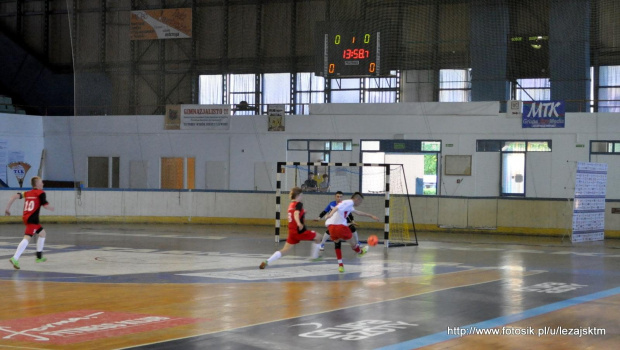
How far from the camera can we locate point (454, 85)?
138 ft

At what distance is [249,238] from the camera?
29.0 m

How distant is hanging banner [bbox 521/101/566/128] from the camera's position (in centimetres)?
3606

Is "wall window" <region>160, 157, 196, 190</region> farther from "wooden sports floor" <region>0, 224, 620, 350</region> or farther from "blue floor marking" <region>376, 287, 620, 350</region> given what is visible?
"blue floor marking" <region>376, 287, 620, 350</region>

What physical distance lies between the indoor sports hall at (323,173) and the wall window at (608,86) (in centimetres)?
7

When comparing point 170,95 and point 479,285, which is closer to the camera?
point 479,285

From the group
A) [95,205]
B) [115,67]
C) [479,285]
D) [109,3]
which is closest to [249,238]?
[95,205]

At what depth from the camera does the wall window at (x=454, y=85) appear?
4194 cm

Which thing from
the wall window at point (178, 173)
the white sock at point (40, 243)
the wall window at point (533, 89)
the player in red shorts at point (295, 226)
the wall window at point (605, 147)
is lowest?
the white sock at point (40, 243)

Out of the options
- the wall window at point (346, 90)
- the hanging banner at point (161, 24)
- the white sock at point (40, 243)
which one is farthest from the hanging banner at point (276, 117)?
the white sock at point (40, 243)

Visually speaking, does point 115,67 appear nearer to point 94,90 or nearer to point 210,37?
point 94,90

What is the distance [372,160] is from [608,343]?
95.1ft

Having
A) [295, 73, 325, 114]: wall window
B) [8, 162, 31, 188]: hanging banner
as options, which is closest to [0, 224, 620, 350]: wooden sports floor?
[8, 162, 31, 188]: hanging banner

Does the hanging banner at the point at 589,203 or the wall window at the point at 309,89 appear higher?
the wall window at the point at 309,89

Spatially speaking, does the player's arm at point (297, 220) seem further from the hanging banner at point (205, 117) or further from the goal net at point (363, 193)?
the hanging banner at point (205, 117)
